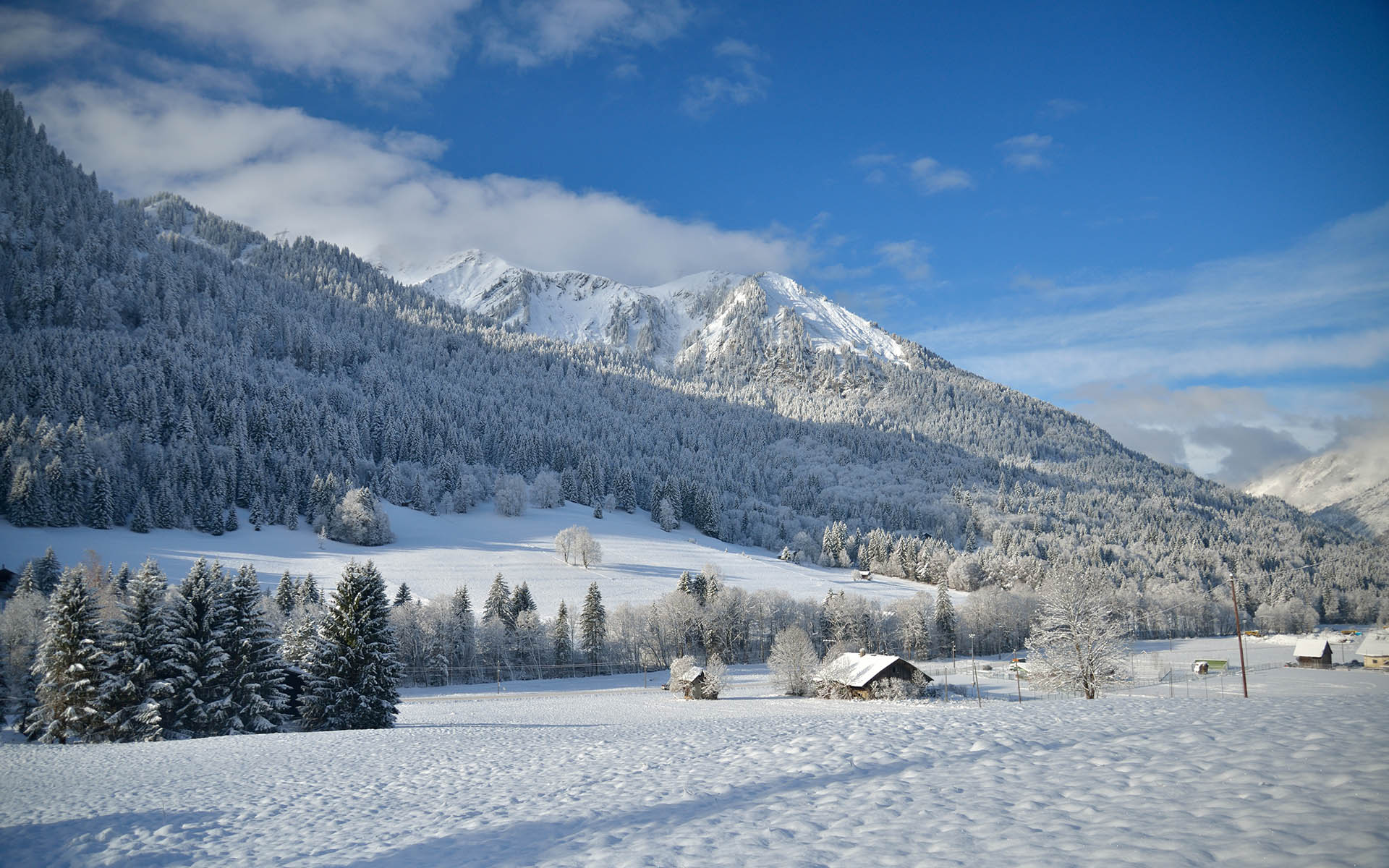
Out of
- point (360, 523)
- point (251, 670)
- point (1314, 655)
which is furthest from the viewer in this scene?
point (360, 523)

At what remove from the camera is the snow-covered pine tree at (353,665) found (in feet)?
89.4

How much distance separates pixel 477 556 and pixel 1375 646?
101 meters

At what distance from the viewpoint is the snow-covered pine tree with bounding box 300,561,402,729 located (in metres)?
27.2

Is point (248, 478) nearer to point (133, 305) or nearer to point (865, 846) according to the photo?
point (133, 305)

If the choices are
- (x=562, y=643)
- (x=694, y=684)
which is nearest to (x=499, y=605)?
(x=562, y=643)

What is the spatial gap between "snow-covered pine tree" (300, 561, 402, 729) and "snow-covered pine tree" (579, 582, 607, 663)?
40.5 m

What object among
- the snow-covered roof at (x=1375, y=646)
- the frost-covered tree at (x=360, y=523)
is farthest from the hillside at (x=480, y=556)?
the snow-covered roof at (x=1375, y=646)

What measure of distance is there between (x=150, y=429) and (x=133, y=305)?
62769 millimetres

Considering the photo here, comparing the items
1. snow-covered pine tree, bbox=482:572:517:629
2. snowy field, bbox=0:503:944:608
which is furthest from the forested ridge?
snow-covered pine tree, bbox=482:572:517:629

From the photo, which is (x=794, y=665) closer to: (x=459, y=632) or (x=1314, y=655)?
(x=459, y=632)

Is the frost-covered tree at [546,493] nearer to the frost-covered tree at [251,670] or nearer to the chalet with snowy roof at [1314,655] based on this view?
the frost-covered tree at [251,670]

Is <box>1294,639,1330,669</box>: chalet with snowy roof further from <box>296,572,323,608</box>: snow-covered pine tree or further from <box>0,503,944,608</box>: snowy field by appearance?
<box>296,572,323,608</box>: snow-covered pine tree

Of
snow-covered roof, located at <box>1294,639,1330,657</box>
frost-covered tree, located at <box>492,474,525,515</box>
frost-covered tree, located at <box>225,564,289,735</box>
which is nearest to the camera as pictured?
frost-covered tree, located at <box>225,564,289,735</box>

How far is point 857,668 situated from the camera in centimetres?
4972
